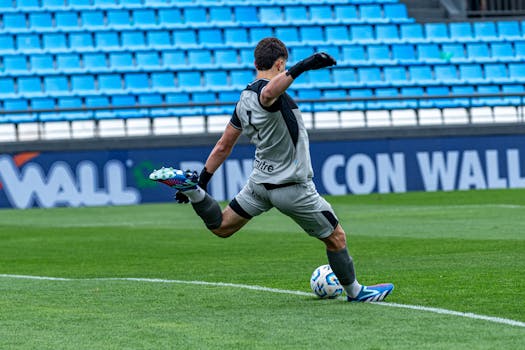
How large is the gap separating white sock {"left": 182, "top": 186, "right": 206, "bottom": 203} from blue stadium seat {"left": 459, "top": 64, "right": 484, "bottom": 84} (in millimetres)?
24370

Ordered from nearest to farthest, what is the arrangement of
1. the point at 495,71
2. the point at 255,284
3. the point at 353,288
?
the point at 353,288 < the point at 255,284 < the point at 495,71

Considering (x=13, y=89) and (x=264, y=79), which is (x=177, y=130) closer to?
(x=13, y=89)

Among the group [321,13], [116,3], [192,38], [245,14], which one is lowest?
[192,38]

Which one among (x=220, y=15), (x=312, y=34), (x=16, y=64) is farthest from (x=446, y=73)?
(x=16, y=64)

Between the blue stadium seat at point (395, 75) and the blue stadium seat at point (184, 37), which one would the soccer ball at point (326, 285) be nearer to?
the blue stadium seat at point (395, 75)

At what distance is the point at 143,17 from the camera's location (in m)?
31.6

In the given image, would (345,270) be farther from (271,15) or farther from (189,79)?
(271,15)

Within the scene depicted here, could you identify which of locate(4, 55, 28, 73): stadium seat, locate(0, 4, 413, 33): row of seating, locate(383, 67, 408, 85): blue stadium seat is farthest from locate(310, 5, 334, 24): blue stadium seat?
locate(4, 55, 28, 73): stadium seat

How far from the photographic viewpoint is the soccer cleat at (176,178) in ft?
26.4

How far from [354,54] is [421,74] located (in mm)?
1828

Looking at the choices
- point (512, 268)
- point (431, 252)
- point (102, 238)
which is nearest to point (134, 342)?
point (512, 268)

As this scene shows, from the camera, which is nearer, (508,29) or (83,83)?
(83,83)

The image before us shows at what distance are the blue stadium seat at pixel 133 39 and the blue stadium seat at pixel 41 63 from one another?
6.84ft

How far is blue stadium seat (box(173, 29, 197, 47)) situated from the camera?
31.4 m
